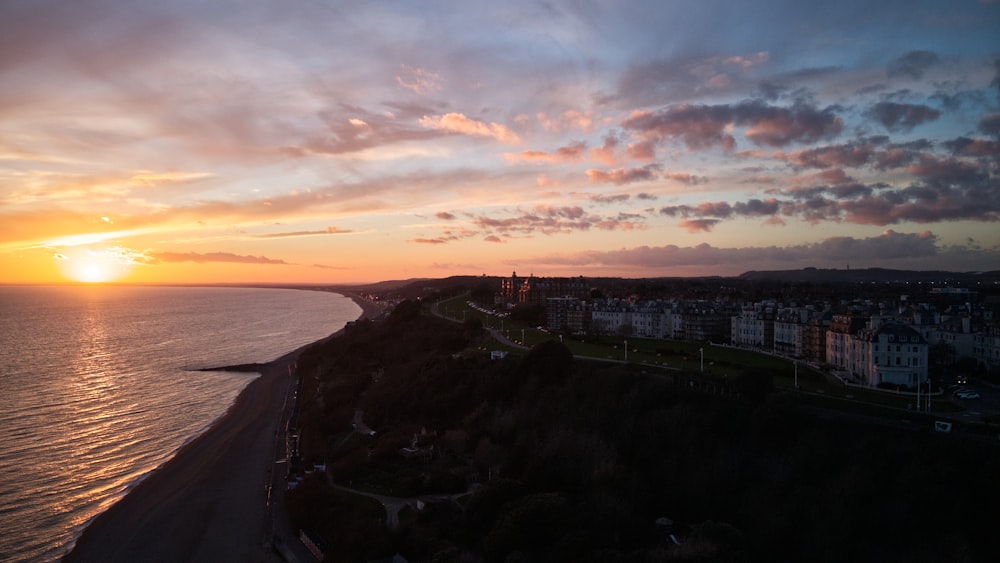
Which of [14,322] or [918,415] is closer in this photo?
[918,415]

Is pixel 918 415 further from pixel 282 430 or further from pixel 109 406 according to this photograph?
pixel 109 406

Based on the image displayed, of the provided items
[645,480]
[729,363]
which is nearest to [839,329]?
[729,363]

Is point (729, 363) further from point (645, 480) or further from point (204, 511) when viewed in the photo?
point (204, 511)

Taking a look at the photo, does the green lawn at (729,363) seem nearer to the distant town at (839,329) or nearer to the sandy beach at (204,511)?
the distant town at (839,329)

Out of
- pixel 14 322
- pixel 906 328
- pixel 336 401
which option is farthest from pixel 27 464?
pixel 14 322

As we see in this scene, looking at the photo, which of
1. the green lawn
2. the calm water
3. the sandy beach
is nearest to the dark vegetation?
the sandy beach

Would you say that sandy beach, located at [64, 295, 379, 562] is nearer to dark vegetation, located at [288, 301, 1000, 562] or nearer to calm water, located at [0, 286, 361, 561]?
calm water, located at [0, 286, 361, 561]

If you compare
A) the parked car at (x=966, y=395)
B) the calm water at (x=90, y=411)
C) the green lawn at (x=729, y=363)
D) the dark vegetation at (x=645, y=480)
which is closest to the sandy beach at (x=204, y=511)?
the calm water at (x=90, y=411)
